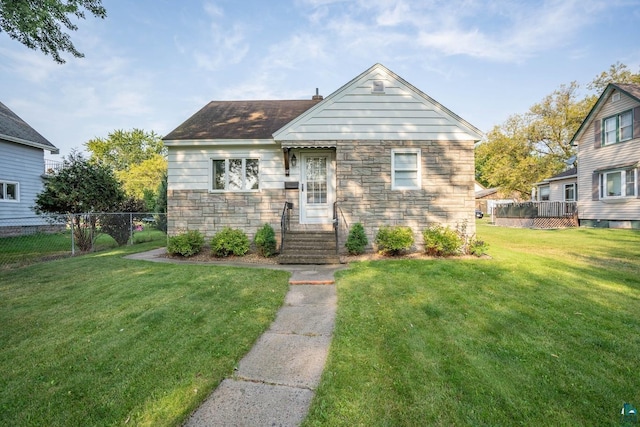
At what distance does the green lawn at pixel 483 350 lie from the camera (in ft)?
7.11

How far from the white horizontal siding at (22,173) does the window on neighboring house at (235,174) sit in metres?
11.0

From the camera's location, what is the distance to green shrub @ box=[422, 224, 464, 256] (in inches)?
320

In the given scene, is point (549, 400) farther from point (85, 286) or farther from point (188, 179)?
point (188, 179)

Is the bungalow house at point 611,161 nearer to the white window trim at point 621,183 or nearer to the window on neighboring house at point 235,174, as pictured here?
the white window trim at point 621,183

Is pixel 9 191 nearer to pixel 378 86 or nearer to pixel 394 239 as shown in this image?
pixel 378 86

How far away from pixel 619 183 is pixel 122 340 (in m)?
22.9

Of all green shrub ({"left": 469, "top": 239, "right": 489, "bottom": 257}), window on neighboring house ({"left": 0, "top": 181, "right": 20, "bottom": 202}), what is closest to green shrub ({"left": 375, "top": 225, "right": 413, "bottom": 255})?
green shrub ({"left": 469, "top": 239, "right": 489, "bottom": 257})

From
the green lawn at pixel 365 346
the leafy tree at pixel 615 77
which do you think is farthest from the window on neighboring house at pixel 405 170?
the leafy tree at pixel 615 77

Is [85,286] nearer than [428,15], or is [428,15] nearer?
[85,286]

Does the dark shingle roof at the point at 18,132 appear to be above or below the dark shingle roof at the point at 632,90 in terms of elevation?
below

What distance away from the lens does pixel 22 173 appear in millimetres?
14625

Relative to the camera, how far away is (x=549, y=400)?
2275 mm

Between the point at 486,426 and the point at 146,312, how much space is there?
4362 mm

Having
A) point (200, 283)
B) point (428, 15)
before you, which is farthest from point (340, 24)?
point (200, 283)
